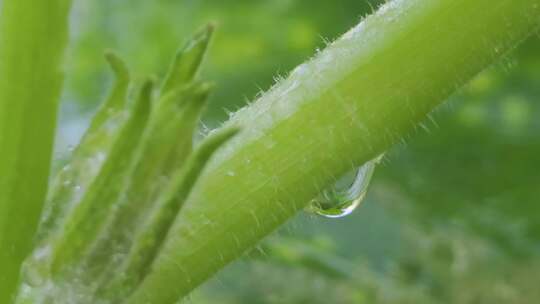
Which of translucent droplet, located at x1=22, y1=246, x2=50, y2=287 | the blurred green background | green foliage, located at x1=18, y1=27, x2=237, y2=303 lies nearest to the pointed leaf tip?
green foliage, located at x1=18, y1=27, x2=237, y2=303

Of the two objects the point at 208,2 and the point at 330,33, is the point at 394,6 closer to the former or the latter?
the point at 330,33

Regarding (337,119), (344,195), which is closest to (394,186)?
(344,195)

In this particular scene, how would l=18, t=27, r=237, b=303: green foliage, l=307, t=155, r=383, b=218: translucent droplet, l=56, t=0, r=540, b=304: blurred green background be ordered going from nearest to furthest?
1. l=18, t=27, r=237, b=303: green foliage
2. l=307, t=155, r=383, b=218: translucent droplet
3. l=56, t=0, r=540, b=304: blurred green background

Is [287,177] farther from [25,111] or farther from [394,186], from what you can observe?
[394,186]

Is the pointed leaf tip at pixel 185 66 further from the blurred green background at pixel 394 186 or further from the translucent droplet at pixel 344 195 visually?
the blurred green background at pixel 394 186

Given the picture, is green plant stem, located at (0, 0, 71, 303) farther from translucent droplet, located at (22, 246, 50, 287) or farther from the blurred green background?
the blurred green background
